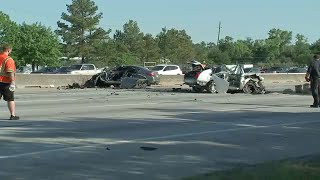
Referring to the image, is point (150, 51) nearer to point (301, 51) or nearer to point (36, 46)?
point (36, 46)

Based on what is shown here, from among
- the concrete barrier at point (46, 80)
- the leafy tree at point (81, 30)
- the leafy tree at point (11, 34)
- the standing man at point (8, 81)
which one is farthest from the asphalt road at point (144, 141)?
the leafy tree at point (81, 30)

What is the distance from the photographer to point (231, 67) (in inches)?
1080

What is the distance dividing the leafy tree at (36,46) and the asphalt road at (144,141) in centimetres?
4847

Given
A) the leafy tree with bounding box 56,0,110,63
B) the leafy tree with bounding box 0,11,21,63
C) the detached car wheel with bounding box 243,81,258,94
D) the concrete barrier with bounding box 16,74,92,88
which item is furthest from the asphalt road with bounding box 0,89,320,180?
the leafy tree with bounding box 56,0,110,63

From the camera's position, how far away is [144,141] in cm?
1036

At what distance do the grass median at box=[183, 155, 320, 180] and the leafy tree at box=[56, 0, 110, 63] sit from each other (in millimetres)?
76362

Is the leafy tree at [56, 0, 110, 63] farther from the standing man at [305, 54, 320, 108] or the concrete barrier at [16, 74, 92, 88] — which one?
the standing man at [305, 54, 320, 108]

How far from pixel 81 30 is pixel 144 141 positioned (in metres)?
76.7

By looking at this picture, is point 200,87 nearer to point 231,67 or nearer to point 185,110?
point 231,67

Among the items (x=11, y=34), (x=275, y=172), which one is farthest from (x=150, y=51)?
(x=275, y=172)

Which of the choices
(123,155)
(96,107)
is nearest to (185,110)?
(96,107)

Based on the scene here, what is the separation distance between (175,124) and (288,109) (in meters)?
5.93

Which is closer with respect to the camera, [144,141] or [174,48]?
[144,141]

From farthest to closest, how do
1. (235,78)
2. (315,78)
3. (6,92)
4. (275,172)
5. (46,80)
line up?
(46,80)
(235,78)
(315,78)
(6,92)
(275,172)
